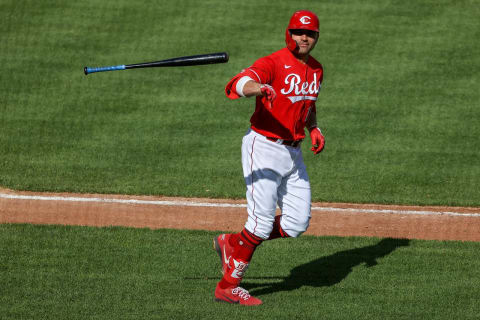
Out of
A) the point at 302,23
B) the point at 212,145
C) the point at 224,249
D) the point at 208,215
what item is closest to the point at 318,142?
the point at 302,23

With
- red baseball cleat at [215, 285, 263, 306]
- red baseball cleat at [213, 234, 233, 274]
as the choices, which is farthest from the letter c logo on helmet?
red baseball cleat at [215, 285, 263, 306]

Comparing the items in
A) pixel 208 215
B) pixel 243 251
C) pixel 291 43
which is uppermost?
pixel 291 43

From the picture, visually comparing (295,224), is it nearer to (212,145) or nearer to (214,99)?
(212,145)

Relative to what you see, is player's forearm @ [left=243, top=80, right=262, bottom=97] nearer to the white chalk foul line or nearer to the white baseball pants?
the white baseball pants

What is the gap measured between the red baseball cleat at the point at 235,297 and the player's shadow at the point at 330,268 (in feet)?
0.84

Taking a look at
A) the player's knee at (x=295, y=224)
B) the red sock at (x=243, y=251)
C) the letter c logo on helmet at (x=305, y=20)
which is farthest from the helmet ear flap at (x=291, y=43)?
the red sock at (x=243, y=251)

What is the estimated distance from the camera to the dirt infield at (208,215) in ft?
26.3

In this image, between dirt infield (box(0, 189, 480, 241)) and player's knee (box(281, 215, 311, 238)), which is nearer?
player's knee (box(281, 215, 311, 238))

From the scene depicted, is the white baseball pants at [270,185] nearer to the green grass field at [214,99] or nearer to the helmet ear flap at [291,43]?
the helmet ear flap at [291,43]

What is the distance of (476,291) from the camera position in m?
6.28

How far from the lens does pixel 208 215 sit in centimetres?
841

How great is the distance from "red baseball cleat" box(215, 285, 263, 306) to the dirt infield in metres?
2.01

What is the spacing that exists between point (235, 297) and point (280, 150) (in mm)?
1292

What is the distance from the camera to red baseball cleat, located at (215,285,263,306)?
5988 mm
